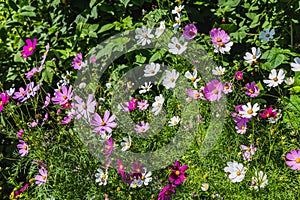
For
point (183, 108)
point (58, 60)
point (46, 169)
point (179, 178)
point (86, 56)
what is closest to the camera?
point (179, 178)

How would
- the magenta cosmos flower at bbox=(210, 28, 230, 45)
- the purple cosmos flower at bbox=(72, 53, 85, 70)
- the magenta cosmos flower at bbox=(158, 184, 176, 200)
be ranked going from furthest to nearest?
the purple cosmos flower at bbox=(72, 53, 85, 70), the magenta cosmos flower at bbox=(210, 28, 230, 45), the magenta cosmos flower at bbox=(158, 184, 176, 200)

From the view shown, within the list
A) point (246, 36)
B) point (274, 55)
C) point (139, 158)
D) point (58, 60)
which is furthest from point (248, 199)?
point (58, 60)

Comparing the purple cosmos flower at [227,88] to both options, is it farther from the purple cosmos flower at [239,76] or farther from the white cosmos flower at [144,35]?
the white cosmos flower at [144,35]

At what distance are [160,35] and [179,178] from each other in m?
0.71

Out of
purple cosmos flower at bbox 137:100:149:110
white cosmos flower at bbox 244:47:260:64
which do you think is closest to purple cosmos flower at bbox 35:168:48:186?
purple cosmos flower at bbox 137:100:149:110

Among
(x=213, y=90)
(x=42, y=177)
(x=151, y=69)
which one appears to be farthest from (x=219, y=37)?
(x=42, y=177)

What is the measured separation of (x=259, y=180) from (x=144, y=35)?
0.86 metres

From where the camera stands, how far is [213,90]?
1957mm

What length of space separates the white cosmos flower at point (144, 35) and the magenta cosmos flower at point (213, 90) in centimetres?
44

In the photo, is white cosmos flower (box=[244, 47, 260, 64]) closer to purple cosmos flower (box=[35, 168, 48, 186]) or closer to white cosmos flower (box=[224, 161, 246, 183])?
white cosmos flower (box=[224, 161, 246, 183])

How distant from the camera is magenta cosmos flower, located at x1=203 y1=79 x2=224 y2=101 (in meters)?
1.95

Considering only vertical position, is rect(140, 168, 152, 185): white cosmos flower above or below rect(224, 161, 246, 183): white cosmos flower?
below

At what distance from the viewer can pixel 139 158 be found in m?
2.12

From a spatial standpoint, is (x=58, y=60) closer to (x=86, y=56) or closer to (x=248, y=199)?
(x=86, y=56)
